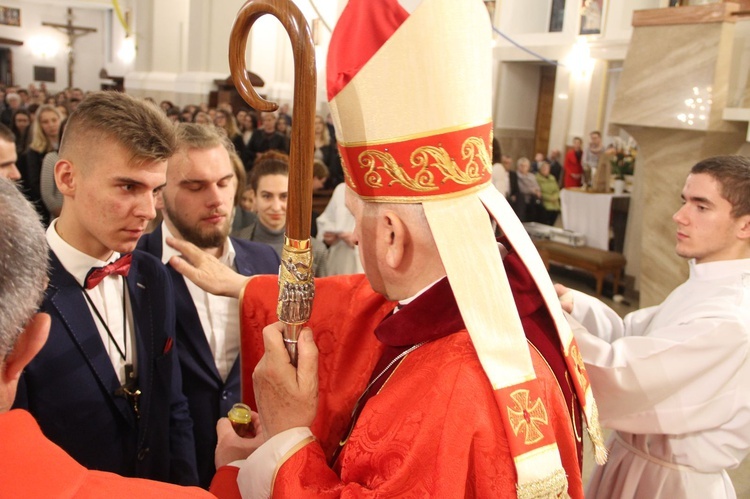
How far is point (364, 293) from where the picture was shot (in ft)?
6.25

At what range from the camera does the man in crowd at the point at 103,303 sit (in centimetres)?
167

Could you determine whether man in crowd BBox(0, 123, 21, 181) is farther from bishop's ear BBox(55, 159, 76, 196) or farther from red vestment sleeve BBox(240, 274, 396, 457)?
red vestment sleeve BBox(240, 274, 396, 457)

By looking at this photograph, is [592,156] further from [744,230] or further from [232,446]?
[232,446]

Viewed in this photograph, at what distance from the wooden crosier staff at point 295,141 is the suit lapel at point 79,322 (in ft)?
1.97

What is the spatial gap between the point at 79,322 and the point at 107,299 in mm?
165

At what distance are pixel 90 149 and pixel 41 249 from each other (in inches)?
33.1

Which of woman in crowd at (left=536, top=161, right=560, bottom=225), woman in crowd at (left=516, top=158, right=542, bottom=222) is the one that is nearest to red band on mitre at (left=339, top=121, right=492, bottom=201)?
woman in crowd at (left=516, top=158, right=542, bottom=222)

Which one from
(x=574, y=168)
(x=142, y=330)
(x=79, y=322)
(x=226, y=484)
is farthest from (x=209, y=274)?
(x=574, y=168)

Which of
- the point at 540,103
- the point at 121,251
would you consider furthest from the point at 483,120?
the point at 540,103

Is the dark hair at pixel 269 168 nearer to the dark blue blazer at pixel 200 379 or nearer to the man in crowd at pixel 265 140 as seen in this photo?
the dark blue blazer at pixel 200 379

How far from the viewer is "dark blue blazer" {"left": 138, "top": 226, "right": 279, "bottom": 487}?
221cm

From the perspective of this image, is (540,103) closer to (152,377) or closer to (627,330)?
(627,330)

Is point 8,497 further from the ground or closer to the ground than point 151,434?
further from the ground

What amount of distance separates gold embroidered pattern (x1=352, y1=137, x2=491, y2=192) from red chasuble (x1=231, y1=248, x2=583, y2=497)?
236 millimetres
